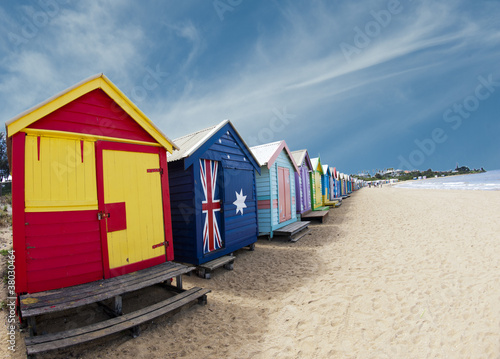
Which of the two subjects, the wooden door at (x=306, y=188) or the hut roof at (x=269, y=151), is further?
the wooden door at (x=306, y=188)

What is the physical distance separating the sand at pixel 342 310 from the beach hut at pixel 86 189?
111 centimetres

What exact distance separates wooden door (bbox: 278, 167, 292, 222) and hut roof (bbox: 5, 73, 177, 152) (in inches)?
233

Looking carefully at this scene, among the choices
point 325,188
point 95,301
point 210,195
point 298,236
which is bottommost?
point 298,236

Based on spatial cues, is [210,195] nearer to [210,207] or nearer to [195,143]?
[210,207]

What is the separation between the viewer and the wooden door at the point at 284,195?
10.1 metres

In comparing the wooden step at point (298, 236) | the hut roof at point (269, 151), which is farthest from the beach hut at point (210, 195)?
the wooden step at point (298, 236)

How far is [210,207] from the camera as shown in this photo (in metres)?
6.30

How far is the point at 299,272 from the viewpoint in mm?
6066

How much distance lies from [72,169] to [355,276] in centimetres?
599

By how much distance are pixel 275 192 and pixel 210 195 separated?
3932 mm

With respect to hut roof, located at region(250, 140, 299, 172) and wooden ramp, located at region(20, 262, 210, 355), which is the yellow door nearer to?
wooden ramp, located at region(20, 262, 210, 355)

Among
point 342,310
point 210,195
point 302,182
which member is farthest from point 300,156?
point 342,310

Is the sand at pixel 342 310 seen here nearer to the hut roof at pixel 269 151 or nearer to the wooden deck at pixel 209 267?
the wooden deck at pixel 209 267

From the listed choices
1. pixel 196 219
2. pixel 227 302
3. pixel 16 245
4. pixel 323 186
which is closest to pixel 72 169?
pixel 16 245
